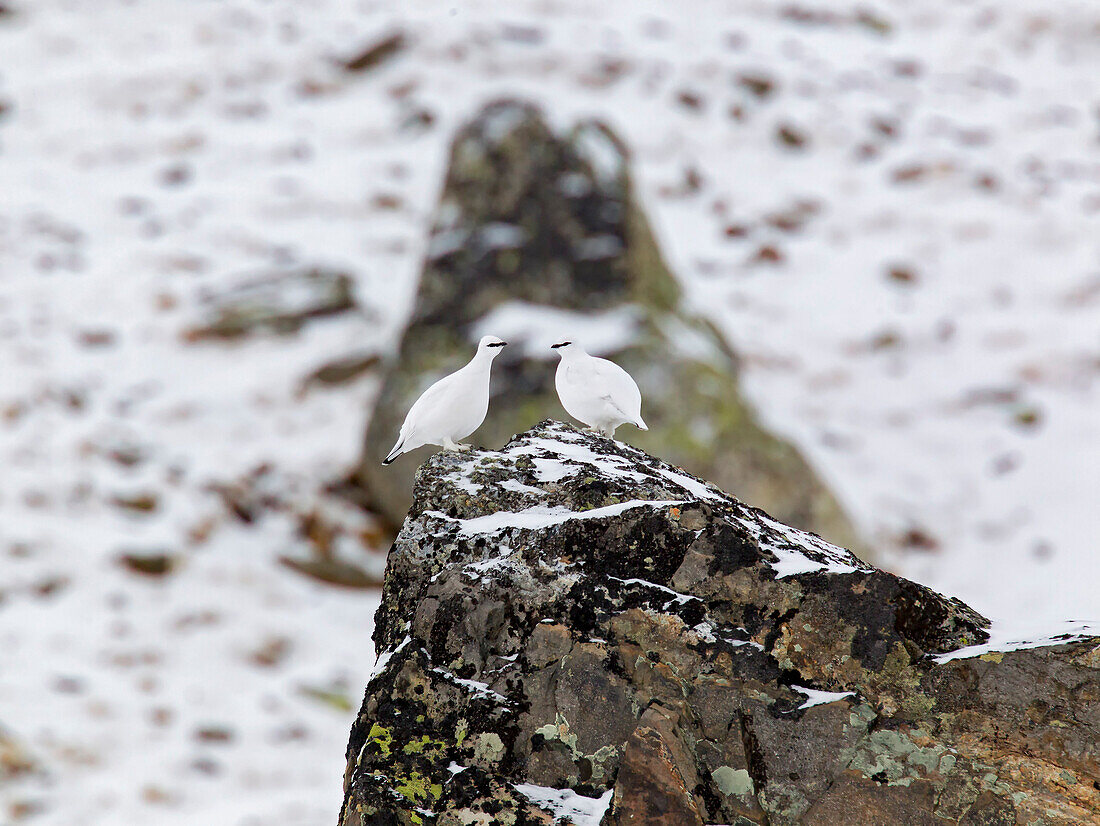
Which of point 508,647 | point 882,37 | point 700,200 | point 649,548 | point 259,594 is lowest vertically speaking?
point 259,594

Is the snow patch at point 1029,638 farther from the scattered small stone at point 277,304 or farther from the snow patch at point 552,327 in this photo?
the scattered small stone at point 277,304

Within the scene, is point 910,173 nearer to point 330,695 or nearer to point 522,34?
point 522,34

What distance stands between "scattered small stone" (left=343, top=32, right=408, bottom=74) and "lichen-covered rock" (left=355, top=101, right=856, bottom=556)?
26.7ft

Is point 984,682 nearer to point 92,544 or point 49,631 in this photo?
point 49,631

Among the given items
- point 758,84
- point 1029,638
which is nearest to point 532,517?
point 1029,638

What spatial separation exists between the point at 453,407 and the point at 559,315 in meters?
6.49

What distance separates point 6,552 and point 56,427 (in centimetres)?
201

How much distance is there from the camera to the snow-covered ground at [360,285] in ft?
27.4

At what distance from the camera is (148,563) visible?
30.3 feet

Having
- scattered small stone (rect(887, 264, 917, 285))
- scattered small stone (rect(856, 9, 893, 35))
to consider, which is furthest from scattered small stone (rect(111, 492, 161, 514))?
scattered small stone (rect(856, 9, 893, 35))

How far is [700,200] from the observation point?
15789 mm

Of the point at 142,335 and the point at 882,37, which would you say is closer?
the point at 142,335

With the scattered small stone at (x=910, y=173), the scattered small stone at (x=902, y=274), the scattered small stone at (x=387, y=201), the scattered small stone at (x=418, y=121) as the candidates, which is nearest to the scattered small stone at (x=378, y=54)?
the scattered small stone at (x=418, y=121)

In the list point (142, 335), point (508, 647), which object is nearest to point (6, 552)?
point (142, 335)
